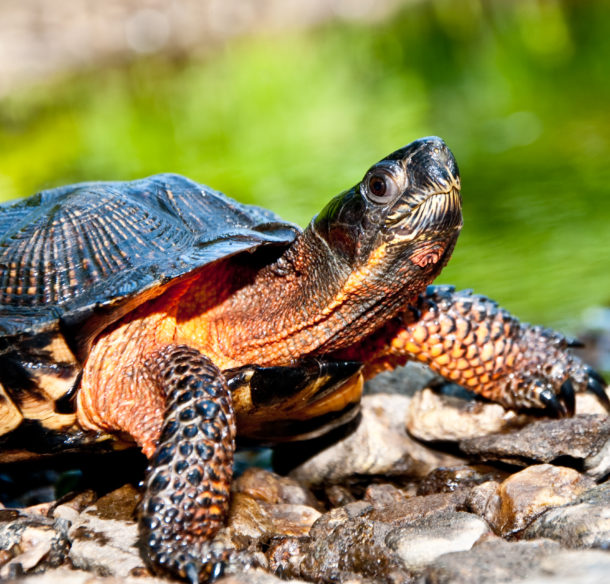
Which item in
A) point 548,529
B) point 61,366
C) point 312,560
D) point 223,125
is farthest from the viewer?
point 223,125

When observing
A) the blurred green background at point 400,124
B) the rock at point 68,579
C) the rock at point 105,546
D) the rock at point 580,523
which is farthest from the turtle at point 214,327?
the blurred green background at point 400,124

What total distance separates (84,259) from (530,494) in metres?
1.97

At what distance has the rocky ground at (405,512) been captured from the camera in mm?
2234

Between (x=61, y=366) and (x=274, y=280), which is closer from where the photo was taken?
(x=61, y=366)

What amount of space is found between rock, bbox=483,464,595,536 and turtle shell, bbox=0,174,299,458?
134cm

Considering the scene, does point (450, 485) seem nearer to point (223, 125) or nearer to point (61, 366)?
point (61, 366)

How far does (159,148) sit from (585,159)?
6.90 m

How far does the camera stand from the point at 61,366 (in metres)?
3.03

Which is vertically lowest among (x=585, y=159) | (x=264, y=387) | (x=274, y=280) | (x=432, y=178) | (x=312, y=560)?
(x=312, y=560)

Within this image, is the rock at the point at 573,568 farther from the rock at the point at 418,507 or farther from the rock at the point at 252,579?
the rock at the point at 418,507

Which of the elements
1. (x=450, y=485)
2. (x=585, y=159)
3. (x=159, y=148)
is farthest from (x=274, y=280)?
(x=159, y=148)

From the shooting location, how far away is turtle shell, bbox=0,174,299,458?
2988 millimetres

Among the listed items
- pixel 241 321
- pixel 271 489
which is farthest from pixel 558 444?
pixel 241 321

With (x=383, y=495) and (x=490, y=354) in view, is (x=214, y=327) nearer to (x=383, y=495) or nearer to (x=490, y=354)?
(x=383, y=495)
